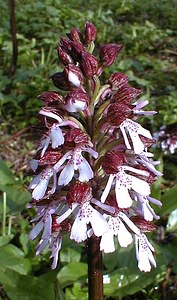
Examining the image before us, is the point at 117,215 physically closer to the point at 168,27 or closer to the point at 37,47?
the point at 37,47

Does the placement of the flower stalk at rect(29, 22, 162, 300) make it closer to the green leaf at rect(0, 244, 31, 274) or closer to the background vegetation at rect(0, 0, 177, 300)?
the background vegetation at rect(0, 0, 177, 300)

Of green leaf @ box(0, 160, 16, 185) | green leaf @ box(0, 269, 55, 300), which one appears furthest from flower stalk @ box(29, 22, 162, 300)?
green leaf @ box(0, 160, 16, 185)

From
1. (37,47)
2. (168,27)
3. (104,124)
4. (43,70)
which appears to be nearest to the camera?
(104,124)

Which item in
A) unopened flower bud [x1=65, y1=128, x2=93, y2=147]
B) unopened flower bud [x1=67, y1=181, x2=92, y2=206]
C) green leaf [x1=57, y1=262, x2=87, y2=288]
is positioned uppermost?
unopened flower bud [x1=65, y1=128, x2=93, y2=147]

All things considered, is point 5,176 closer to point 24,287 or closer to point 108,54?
point 24,287

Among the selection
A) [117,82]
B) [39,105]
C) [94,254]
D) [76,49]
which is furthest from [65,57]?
[39,105]

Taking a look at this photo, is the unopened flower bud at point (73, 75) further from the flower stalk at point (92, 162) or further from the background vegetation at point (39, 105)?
the background vegetation at point (39, 105)

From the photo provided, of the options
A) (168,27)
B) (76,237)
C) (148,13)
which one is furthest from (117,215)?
(148,13)
